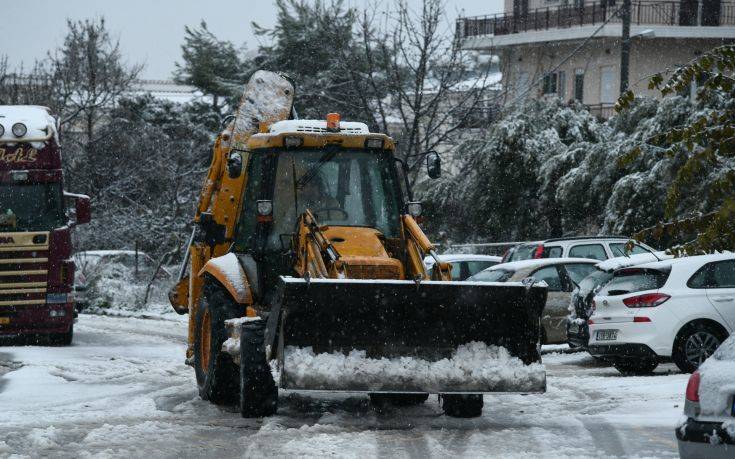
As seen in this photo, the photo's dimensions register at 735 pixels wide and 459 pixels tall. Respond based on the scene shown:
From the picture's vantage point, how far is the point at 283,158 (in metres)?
11.9

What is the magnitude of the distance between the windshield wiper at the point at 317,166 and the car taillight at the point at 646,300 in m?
5.14

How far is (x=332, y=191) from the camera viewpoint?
11.9m

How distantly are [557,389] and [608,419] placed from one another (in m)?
2.56

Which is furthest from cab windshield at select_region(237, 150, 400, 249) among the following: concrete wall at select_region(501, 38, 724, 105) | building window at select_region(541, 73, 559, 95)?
concrete wall at select_region(501, 38, 724, 105)

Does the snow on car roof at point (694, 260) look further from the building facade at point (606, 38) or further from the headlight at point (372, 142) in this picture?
the building facade at point (606, 38)

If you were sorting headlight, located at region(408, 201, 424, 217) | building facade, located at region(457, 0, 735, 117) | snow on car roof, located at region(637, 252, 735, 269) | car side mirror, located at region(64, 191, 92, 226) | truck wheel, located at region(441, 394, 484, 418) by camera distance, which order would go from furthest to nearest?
building facade, located at region(457, 0, 735, 117)
car side mirror, located at region(64, 191, 92, 226)
snow on car roof, located at region(637, 252, 735, 269)
headlight, located at region(408, 201, 424, 217)
truck wheel, located at region(441, 394, 484, 418)

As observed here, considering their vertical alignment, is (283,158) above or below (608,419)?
above

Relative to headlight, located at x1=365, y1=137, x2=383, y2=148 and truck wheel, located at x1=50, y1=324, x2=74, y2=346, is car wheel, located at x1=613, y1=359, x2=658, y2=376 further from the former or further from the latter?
truck wheel, located at x1=50, y1=324, x2=74, y2=346

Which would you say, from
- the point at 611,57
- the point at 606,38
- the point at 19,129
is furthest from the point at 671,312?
the point at 611,57

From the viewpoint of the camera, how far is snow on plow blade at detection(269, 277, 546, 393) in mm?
10148

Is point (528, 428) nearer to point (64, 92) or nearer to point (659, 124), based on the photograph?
point (659, 124)

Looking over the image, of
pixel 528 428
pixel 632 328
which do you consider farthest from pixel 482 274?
pixel 528 428

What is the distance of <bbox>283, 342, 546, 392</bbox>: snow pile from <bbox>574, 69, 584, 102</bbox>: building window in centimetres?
3397

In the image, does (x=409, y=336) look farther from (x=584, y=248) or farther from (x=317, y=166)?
(x=584, y=248)
